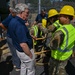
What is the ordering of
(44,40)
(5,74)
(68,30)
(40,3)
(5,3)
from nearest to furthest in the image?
(68,30), (5,74), (44,40), (40,3), (5,3)

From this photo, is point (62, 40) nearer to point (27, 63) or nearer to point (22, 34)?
point (22, 34)

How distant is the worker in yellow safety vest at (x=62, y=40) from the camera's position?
13.4 feet

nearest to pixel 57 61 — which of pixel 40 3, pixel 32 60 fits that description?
pixel 32 60

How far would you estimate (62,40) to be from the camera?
410 centimetres

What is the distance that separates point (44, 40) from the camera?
726 centimetres

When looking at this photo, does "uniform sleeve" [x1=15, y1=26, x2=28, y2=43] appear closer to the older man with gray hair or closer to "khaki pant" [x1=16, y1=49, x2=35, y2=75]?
the older man with gray hair

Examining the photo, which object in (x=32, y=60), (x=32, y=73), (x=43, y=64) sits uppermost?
(x=32, y=60)

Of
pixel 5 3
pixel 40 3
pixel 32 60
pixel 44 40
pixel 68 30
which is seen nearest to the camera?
pixel 68 30

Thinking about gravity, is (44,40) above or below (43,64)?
above

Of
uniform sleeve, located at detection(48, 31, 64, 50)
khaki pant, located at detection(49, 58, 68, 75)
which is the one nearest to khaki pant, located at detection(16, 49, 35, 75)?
khaki pant, located at detection(49, 58, 68, 75)

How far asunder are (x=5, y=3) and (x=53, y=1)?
766cm

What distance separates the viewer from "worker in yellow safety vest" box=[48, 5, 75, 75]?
4.08 meters

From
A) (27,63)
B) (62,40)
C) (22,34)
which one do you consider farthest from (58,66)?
(22,34)

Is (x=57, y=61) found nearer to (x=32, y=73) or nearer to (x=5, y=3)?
(x=32, y=73)
